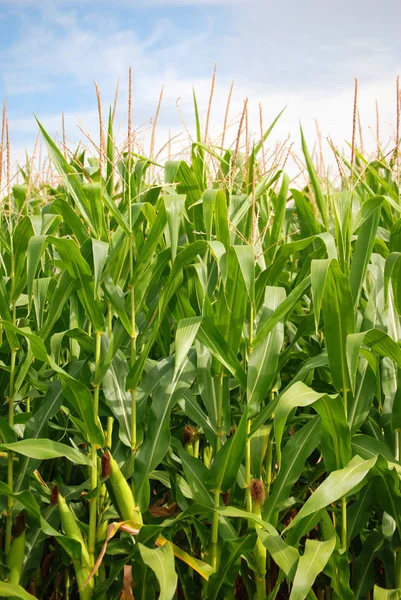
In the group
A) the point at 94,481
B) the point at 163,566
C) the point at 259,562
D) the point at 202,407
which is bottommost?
the point at 259,562

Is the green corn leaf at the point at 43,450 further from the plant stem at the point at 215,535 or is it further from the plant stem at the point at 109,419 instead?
the plant stem at the point at 215,535

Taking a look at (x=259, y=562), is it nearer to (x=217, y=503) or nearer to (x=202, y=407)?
(x=217, y=503)

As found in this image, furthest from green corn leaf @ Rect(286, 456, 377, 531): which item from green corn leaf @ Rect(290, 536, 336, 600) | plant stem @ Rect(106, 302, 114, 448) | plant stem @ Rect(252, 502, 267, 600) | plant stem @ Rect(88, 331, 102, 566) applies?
plant stem @ Rect(106, 302, 114, 448)

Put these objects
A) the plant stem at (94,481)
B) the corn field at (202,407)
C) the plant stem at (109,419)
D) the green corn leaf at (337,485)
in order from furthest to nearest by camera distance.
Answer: the plant stem at (109,419), the plant stem at (94,481), the corn field at (202,407), the green corn leaf at (337,485)

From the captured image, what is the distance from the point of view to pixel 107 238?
91.8 inches

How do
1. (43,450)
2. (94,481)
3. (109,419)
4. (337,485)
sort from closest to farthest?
(337,485) < (43,450) < (94,481) < (109,419)

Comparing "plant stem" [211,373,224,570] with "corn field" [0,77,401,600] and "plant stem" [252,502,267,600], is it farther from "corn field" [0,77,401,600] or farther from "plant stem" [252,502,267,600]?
"plant stem" [252,502,267,600]

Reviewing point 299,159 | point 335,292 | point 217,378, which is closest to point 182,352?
point 217,378

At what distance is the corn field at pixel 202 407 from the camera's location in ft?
6.59

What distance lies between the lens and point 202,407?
2447 millimetres

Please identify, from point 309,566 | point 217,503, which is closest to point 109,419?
point 217,503

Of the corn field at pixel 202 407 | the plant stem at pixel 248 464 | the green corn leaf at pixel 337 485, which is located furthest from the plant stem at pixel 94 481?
the green corn leaf at pixel 337 485

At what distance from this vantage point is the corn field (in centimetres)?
201

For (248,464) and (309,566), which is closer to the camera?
(309,566)
